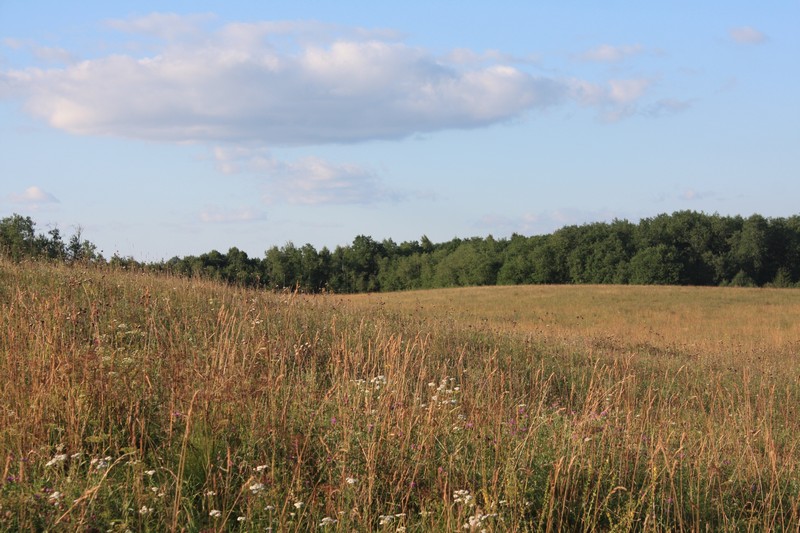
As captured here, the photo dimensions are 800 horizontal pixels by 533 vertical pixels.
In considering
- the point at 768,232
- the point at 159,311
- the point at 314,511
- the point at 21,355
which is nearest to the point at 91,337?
the point at 21,355

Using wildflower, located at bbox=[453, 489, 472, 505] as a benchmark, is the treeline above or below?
above

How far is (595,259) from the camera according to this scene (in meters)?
74.4

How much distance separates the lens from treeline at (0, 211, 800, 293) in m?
67.5

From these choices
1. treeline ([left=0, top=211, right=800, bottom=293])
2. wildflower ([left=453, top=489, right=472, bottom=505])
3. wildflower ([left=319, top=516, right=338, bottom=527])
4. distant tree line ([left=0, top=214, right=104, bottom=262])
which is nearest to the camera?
wildflower ([left=319, top=516, right=338, bottom=527])

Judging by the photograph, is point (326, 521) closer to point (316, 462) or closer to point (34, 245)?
point (316, 462)

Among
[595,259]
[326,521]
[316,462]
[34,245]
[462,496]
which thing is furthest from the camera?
[595,259]

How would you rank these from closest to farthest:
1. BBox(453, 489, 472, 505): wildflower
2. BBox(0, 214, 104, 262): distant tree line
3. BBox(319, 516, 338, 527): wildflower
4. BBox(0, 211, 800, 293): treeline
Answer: BBox(319, 516, 338, 527): wildflower < BBox(453, 489, 472, 505): wildflower < BBox(0, 214, 104, 262): distant tree line < BBox(0, 211, 800, 293): treeline

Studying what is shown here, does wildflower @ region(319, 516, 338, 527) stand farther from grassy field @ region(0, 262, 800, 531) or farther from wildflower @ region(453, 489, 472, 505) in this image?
wildflower @ region(453, 489, 472, 505)

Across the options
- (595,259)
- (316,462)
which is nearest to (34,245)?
(316,462)

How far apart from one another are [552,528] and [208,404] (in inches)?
104

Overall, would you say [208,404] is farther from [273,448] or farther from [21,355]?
[21,355]

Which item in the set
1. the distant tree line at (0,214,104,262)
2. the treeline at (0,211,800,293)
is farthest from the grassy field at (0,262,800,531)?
the treeline at (0,211,800,293)

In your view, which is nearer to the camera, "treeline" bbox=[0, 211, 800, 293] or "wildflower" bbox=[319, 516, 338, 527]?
"wildflower" bbox=[319, 516, 338, 527]

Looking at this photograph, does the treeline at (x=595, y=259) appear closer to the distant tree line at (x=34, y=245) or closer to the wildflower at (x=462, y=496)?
the distant tree line at (x=34, y=245)
